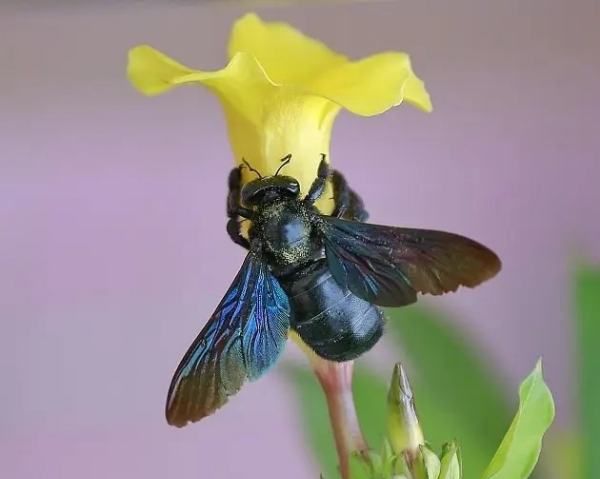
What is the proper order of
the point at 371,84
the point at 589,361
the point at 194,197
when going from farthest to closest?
the point at 194,197 < the point at 589,361 < the point at 371,84

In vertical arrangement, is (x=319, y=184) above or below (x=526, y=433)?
above

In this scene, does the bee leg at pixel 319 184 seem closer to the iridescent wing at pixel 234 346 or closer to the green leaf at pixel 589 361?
the iridescent wing at pixel 234 346

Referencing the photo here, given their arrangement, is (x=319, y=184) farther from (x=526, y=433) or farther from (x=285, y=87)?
(x=526, y=433)

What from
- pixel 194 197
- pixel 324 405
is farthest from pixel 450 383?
pixel 194 197

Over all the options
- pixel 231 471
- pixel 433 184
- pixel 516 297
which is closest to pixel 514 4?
pixel 433 184

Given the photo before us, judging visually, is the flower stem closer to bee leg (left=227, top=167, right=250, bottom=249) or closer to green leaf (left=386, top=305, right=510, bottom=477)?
bee leg (left=227, top=167, right=250, bottom=249)

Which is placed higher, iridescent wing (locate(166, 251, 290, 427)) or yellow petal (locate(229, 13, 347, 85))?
yellow petal (locate(229, 13, 347, 85))

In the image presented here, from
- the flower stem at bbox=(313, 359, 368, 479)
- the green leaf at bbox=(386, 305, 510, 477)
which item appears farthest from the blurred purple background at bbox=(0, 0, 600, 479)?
the flower stem at bbox=(313, 359, 368, 479)
